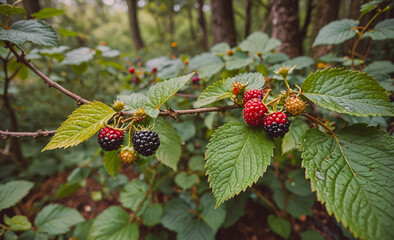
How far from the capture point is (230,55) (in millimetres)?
1282

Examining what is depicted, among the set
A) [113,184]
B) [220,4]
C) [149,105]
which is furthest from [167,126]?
[220,4]

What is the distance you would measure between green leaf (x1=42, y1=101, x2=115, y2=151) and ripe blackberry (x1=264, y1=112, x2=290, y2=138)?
512 millimetres

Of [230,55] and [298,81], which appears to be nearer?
[298,81]

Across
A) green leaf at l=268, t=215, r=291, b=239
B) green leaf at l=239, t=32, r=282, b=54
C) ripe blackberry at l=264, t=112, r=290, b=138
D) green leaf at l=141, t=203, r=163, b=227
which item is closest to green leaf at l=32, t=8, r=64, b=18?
green leaf at l=239, t=32, r=282, b=54

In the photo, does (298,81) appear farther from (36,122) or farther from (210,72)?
(36,122)

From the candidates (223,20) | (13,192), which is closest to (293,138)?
(13,192)

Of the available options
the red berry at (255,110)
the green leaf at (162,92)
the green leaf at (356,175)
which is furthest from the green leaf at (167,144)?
the green leaf at (356,175)

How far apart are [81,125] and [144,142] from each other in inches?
8.2

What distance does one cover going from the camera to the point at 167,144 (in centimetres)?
78

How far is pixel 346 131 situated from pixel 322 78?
0.20 metres

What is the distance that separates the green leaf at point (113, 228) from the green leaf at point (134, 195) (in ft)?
0.25

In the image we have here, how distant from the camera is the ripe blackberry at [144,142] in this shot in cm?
55

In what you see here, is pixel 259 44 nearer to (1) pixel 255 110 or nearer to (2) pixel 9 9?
(1) pixel 255 110

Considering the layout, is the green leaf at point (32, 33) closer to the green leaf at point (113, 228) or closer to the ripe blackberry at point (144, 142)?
the ripe blackberry at point (144, 142)
